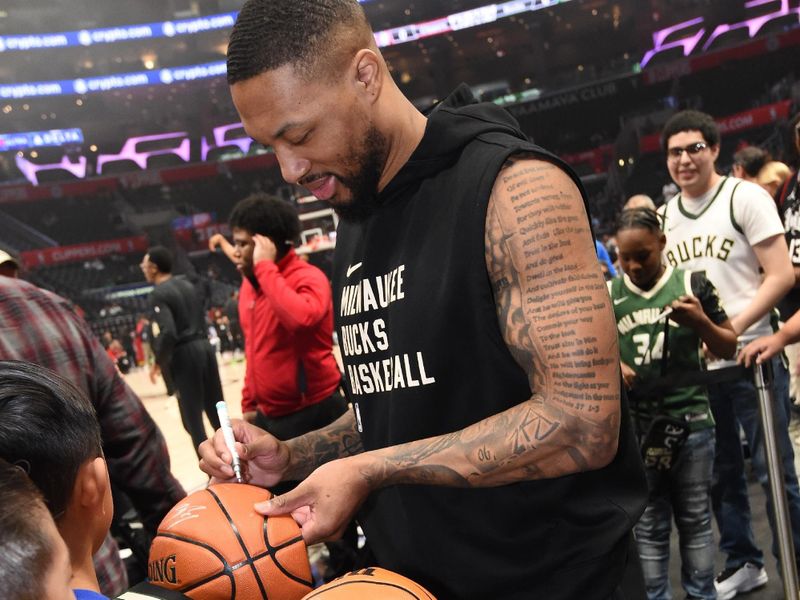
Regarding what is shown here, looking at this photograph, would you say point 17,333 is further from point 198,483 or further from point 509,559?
point 198,483

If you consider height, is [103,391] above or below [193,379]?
above

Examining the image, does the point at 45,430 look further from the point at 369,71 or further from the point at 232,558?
the point at 369,71

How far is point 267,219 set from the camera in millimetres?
3684

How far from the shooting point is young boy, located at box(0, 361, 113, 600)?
1071 millimetres

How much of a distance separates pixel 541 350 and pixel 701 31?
19703mm

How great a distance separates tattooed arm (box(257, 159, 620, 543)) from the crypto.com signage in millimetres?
19526

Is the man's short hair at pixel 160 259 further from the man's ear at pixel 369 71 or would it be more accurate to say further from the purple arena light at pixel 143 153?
the purple arena light at pixel 143 153

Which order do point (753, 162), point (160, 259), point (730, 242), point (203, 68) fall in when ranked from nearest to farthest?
point (730, 242) < point (753, 162) < point (160, 259) < point (203, 68)

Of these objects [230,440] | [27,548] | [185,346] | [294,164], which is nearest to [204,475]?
[185,346]

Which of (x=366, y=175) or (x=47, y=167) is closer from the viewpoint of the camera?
(x=366, y=175)

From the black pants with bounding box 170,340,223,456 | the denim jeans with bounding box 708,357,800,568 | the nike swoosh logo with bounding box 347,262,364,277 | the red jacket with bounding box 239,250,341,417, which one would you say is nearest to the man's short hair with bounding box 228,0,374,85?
the nike swoosh logo with bounding box 347,262,364,277

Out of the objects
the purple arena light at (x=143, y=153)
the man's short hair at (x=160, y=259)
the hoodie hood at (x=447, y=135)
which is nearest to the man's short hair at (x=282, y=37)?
the hoodie hood at (x=447, y=135)

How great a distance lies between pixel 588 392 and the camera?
45.3 inches

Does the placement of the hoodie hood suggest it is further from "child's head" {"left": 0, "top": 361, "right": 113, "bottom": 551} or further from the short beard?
"child's head" {"left": 0, "top": 361, "right": 113, "bottom": 551}
